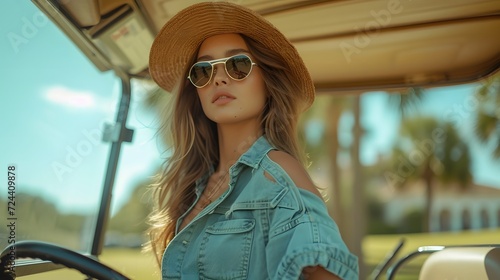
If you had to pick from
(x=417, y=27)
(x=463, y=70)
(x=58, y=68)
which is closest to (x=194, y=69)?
(x=58, y=68)

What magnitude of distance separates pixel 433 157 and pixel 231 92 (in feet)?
89.0

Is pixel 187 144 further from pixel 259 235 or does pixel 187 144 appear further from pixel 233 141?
pixel 259 235

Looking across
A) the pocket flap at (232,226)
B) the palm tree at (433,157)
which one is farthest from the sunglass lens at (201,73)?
the palm tree at (433,157)

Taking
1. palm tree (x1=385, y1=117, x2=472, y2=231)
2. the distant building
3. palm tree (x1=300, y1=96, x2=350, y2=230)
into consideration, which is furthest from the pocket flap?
the distant building

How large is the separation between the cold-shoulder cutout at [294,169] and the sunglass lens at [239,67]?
11.2 inches

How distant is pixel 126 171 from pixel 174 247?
104cm

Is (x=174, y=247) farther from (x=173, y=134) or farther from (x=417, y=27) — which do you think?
(x=417, y=27)

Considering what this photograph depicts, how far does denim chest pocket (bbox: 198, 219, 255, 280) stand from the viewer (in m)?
1.69

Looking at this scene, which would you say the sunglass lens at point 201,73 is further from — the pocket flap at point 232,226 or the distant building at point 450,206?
Answer: the distant building at point 450,206

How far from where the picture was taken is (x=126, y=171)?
2904 millimetres

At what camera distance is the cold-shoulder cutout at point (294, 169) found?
69.0 inches

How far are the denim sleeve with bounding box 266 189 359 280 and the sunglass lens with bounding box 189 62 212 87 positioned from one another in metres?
0.61

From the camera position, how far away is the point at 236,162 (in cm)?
192

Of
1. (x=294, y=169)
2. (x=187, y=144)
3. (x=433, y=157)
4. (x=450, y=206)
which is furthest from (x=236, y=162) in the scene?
(x=450, y=206)
